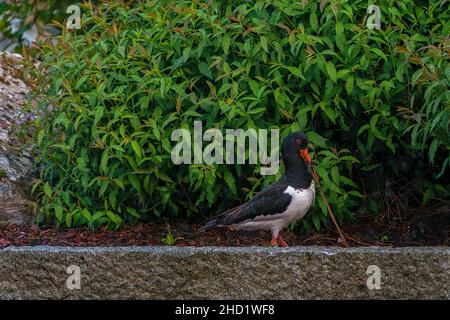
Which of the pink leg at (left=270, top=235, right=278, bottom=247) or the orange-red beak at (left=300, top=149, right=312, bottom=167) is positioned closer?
the orange-red beak at (left=300, top=149, right=312, bottom=167)

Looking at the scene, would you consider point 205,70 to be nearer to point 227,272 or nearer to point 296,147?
point 296,147

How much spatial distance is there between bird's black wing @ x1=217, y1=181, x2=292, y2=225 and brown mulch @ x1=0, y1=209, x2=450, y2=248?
0.44 m

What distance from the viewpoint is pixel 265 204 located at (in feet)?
21.1

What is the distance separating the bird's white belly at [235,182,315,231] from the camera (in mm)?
6410

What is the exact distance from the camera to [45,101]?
24.3 feet

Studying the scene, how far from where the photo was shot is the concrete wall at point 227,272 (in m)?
6.04

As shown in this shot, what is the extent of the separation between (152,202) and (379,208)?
1.77 metres

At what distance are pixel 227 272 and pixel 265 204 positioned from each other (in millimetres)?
595

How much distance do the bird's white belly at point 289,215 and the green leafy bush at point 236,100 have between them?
0.87ft

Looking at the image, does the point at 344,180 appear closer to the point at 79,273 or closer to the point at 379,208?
the point at 379,208

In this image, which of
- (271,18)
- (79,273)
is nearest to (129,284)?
(79,273)

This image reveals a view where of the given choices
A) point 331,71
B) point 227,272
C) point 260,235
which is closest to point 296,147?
point 331,71

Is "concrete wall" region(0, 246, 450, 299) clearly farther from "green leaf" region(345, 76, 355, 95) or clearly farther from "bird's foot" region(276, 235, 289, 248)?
"green leaf" region(345, 76, 355, 95)

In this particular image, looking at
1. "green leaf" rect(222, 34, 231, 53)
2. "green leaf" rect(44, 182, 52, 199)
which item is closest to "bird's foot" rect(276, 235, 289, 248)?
"green leaf" rect(222, 34, 231, 53)
